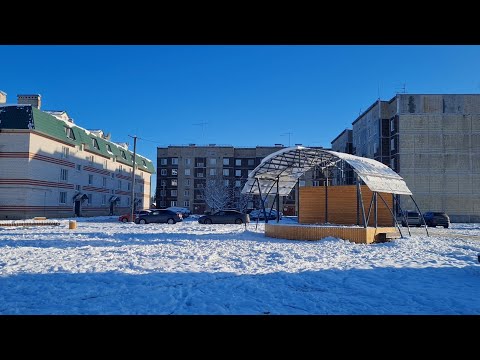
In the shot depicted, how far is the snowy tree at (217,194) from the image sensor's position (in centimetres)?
5875

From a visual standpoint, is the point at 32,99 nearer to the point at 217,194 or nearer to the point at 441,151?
the point at 217,194

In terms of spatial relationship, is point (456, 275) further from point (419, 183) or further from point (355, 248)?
point (419, 183)

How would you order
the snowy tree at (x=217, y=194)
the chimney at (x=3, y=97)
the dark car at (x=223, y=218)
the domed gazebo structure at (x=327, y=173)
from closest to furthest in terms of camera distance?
1. the domed gazebo structure at (x=327, y=173)
2. the dark car at (x=223, y=218)
3. the chimney at (x=3, y=97)
4. the snowy tree at (x=217, y=194)


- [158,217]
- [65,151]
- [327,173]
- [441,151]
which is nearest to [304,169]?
[327,173]

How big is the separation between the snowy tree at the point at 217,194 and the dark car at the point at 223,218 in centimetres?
2631

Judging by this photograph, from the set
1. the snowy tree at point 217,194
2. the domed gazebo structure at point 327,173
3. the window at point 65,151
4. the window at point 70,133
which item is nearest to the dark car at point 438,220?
the domed gazebo structure at point 327,173

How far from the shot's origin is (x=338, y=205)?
20297 mm

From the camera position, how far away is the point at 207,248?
13.0m

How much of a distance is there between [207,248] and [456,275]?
8.19 m

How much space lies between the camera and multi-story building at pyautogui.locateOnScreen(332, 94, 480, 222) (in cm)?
4138

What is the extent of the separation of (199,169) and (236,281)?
62269 mm

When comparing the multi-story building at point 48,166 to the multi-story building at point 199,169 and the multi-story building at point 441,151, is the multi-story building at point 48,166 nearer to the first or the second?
the multi-story building at point 199,169

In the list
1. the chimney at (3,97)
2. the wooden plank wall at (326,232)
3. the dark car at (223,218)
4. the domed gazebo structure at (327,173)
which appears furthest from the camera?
the chimney at (3,97)

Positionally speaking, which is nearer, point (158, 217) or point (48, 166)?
point (158, 217)
